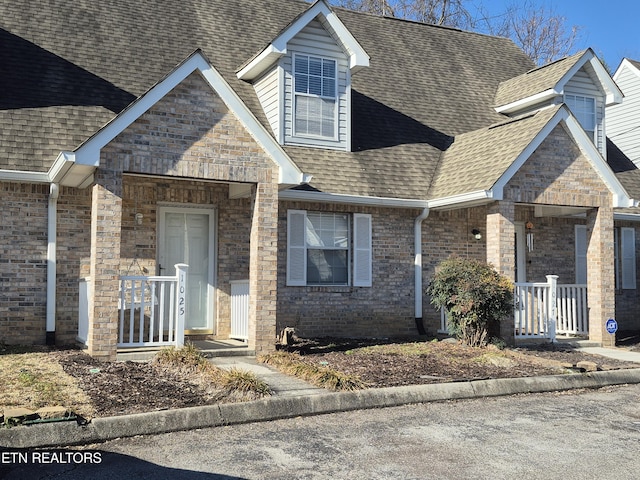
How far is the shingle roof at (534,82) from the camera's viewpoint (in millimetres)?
16250

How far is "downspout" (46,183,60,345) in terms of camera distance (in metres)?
11.4

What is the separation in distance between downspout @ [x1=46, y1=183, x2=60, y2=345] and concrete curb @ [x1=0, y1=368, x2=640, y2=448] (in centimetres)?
532

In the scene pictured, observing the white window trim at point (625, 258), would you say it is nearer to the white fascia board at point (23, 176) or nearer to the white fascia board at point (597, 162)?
the white fascia board at point (597, 162)

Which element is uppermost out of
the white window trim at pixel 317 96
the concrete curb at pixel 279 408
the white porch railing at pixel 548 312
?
the white window trim at pixel 317 96

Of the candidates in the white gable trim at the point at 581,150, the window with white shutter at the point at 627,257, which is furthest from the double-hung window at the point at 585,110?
the white gable trim at the point at 581,150

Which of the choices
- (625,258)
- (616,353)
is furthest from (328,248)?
(625,258)

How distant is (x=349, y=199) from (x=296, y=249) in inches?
55.4

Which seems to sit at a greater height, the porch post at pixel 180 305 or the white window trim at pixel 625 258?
the white window trim at pixel 625 258

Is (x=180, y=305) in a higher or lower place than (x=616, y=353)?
higher

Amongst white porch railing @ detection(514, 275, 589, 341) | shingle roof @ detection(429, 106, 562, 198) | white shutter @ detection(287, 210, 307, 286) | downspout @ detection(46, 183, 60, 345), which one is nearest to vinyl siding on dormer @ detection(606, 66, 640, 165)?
white porch railing @ detection(514, 275, 589, 341)

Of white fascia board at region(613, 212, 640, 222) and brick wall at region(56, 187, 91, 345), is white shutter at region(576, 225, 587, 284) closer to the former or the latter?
white fascia board at region(613, 212, 640, 222)

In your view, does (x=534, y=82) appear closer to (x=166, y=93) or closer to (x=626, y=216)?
(x=626, y=216)

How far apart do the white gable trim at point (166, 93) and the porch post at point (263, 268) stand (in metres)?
0.32

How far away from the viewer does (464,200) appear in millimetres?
13102
